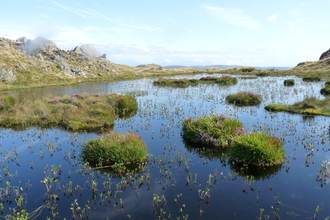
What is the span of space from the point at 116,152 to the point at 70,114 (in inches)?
509

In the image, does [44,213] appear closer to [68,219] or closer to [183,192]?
[68,219]

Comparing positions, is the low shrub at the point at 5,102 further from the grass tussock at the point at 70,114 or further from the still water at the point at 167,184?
the still water at the point at 167,184

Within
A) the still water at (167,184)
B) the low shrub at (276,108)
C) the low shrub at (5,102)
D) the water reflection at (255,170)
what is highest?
the low shrub at (276,108)

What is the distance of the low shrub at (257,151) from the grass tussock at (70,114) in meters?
12.8

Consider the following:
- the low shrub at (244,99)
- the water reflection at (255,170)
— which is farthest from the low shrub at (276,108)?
the water reflection at (255,170)

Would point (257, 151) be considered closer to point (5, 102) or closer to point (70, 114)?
point (70, 114)

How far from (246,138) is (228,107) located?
675 inches

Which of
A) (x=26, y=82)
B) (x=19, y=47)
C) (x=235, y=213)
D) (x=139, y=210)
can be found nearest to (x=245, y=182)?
(x=235, y=213)

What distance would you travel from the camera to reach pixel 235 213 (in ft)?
31.1

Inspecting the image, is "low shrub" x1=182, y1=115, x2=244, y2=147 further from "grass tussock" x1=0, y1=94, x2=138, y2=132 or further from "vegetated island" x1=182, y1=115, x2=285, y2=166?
"grass tussock" x1=0, y1=94, x2=138, y2=132

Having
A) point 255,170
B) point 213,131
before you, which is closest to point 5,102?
point 213,131

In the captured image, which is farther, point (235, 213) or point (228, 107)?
point (228, 107)

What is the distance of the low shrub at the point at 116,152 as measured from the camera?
14227mm

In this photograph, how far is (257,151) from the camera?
536 inches
